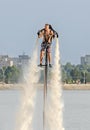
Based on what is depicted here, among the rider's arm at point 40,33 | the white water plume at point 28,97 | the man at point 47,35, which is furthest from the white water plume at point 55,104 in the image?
the rider's arm at point 40,33

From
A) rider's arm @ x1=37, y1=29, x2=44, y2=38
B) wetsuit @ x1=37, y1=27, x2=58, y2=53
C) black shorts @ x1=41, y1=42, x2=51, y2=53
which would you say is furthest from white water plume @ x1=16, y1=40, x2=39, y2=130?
rider's arm @ x1=37, y1=29, x2=44, y2=38

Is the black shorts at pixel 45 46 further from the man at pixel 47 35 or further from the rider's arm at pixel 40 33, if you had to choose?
the rider's arm at pixel 40 33

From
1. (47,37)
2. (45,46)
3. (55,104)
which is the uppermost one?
(47,37)

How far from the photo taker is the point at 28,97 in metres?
31.3

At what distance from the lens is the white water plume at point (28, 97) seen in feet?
101

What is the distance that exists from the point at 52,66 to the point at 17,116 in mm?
3369

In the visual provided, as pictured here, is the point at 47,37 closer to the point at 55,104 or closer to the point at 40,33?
the point at 40,33

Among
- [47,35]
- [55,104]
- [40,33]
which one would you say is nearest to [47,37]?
[47,35]

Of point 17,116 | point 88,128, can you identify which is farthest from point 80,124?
point 17,116

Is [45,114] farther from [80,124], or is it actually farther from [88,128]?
[80,124]

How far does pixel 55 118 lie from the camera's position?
3064 cm

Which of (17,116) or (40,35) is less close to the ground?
(40,35)

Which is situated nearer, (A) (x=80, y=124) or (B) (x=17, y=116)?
(B) (x=17, y=116)

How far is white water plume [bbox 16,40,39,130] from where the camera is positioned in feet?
101
